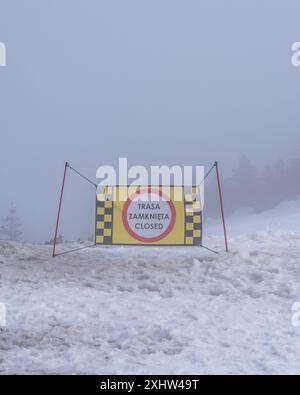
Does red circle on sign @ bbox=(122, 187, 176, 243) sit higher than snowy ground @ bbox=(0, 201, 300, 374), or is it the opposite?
red circle on sign @ bbox=(122, 187, 176, 243)

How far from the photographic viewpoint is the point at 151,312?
18.8 feet

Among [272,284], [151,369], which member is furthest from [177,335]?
[272,284]

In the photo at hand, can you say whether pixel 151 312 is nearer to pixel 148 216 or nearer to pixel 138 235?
pixel 138 235

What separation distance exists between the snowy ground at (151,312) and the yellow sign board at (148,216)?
42 cm

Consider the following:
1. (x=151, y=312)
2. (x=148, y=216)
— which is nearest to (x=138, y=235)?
(x=148, y=216)

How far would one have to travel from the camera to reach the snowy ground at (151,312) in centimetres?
426

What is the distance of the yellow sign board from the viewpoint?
923 centimetres

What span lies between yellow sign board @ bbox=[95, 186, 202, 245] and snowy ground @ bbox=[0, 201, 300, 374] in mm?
420

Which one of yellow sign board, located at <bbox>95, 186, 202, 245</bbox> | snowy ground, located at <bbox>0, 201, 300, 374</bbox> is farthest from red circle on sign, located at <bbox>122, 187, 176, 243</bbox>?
snowy ground, located at <bbox>0, 201, 300, 374</bbox>

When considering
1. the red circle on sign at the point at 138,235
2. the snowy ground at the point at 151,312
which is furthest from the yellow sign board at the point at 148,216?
the snowy ground at the point at 151,312

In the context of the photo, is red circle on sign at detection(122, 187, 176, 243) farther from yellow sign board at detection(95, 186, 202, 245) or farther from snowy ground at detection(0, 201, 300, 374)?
snowy ground at detection(0, 201, 300, 374)

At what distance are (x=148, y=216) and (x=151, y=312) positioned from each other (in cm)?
380

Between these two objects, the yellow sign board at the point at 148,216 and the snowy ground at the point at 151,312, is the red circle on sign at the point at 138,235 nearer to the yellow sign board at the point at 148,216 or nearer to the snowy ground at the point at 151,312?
the yellow sign board at the point at 148,216
